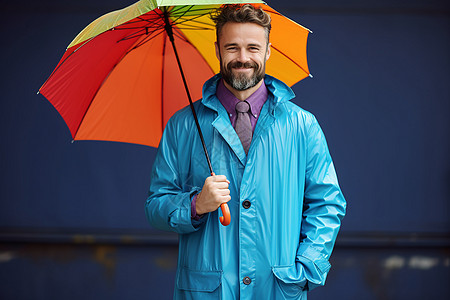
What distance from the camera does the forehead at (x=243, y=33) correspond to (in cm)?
250

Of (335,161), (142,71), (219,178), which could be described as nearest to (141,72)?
(142,71)

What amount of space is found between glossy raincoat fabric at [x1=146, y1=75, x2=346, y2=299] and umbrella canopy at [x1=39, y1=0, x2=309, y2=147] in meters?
0.40

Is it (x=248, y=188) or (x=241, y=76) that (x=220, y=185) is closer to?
(x=248, y=188)

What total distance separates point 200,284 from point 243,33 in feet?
3.42

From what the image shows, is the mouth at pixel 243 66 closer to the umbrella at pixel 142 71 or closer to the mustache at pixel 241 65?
the mustache at pixel 241 65

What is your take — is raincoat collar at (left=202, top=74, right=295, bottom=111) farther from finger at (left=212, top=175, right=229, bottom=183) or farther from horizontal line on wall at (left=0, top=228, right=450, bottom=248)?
horizontal line on wall at (left=0, top=228, right=450, bottom=248)

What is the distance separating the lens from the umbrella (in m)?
2.82

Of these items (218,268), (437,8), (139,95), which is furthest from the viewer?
(437,8)

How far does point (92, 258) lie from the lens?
4.98 m

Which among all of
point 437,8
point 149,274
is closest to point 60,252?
point 149,274

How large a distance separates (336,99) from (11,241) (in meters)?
2.89

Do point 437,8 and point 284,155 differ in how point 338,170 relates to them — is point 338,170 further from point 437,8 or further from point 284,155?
point 284,155

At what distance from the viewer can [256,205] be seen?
247 cm

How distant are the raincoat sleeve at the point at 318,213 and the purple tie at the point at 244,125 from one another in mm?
257
